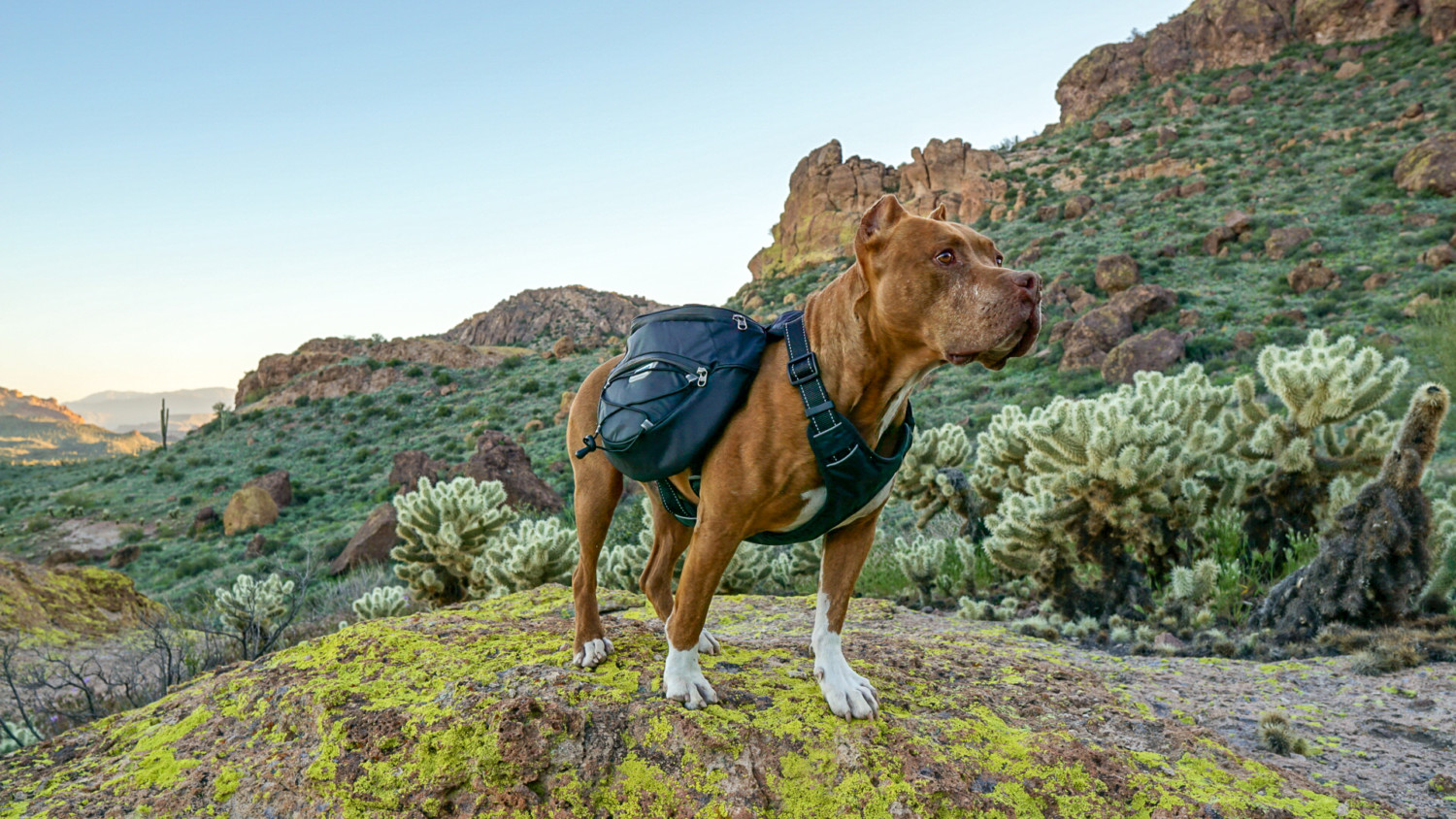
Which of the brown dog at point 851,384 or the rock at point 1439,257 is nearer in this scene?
the brown dog at point 851,384

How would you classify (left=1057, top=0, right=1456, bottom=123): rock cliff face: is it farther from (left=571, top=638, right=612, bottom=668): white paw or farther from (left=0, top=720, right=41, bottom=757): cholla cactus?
(left=0, top=720, right=41, bottom=757): cholla cactus

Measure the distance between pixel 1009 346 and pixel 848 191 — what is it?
7011 cm

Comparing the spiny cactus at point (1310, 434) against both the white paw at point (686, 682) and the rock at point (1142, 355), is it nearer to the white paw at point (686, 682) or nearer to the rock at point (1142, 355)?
the white paw at point (686, 682)

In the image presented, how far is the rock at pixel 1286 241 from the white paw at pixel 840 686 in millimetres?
29258

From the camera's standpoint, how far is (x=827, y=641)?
2.61 meters

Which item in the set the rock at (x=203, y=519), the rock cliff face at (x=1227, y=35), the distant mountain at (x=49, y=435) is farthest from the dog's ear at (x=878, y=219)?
the distant mountain at (x=49, y=435)

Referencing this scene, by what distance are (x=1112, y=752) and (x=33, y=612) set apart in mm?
9573

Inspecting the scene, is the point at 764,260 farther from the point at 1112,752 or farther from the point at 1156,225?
the point at 1112,752

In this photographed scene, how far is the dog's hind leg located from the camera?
3.15 metres

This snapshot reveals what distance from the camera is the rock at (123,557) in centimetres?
1988

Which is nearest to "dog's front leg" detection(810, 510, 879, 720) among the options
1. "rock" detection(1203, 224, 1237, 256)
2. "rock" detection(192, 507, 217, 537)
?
"rock" detection(192, 507, 217, 537)

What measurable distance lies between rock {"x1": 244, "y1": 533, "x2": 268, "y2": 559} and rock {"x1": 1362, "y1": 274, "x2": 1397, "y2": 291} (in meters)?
30.4

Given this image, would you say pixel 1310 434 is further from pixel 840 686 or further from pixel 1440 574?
pixel 840 686

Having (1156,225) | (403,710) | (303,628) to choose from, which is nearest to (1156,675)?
(403,710)
